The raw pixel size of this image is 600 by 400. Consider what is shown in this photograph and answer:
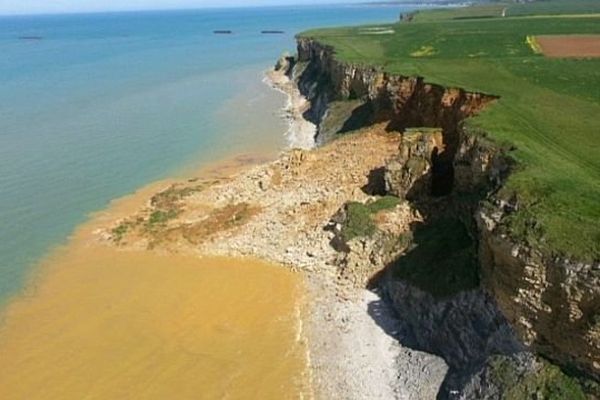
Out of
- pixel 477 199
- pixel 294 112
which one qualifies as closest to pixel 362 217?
pixel 477 199

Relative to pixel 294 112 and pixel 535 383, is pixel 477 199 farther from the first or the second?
pixel 294 112

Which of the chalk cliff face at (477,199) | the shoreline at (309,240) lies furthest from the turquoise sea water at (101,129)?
the chalk cliff face at (477,199)

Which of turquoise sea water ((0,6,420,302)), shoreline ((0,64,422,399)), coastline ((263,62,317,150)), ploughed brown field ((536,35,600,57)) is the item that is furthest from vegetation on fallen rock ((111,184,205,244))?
ploughed brown field ((536,35,600,57))

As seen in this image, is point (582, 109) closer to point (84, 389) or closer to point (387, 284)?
point (387, 284)

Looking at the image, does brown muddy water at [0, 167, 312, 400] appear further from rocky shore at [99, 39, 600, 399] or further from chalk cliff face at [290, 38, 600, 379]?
chalk cliff face at [290, 38, 600, 379]

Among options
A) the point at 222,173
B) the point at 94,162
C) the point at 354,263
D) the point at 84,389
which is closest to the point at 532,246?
the point at 354,263

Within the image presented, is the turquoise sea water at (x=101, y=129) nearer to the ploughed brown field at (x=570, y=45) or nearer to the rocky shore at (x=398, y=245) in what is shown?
the rocky shore at (x=398, y=245)
